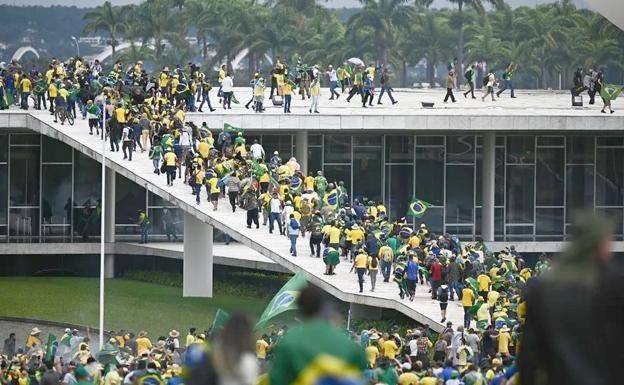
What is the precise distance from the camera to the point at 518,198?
47844 millimetres

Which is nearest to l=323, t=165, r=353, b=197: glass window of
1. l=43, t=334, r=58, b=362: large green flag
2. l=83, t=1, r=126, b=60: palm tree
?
l=43, t=334, r=58, b=362: large green flag

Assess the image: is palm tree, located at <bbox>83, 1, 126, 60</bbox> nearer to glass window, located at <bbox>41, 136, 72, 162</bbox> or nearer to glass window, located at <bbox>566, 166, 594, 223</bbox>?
glass window, located at <bbox>41, 136, 72, 162</bbox>

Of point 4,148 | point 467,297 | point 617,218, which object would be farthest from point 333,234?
point 617,218

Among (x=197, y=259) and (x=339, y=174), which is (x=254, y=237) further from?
(x=339, y=174)

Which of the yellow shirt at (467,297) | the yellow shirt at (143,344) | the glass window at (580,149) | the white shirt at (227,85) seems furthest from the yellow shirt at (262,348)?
the glass window at (580,149)

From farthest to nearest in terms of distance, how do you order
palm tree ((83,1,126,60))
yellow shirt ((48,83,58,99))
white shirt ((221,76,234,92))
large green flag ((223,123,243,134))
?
palm tree ((83,1,126,60)), white shirt ((221,76,234,92)), yellow shirt ((48,83,58,99)), large green flag ((223,123,243,134))

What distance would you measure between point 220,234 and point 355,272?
14218 millimetres

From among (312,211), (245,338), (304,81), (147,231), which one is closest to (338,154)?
(304,81)

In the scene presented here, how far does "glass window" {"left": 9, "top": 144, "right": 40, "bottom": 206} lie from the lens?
4516 cm

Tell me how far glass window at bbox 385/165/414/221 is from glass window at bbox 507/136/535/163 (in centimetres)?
264

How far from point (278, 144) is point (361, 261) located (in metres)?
16.2

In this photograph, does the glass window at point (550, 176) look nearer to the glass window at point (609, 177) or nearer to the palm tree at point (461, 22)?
the glass window at point (609, 177)

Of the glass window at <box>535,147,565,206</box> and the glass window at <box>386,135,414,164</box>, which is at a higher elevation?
the glass window at <box>386,135,414,164</box>

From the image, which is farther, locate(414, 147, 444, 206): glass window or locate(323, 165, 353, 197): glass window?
locate(414, 147, 444, 206): glass window
